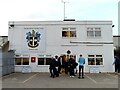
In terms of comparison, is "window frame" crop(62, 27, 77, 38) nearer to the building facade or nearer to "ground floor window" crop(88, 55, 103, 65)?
"ground floor window" crop(88, 55, 103, 65)

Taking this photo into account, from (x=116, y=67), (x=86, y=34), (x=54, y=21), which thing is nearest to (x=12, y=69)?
(x=54, y=21)

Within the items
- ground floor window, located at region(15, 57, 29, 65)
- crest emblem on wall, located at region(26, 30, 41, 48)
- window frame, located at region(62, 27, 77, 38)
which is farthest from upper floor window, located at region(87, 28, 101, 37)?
ground floor window, located at region(15, 57, 29, 65)

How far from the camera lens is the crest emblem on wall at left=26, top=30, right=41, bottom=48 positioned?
29.6 m

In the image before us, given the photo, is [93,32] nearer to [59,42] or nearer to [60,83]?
[59,42]

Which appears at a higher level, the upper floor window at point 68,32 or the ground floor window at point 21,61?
the upper floor window at point 68,32

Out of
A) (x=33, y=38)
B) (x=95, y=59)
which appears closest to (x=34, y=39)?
(x=33, y=38)

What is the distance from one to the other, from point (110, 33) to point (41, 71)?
846 centimetres

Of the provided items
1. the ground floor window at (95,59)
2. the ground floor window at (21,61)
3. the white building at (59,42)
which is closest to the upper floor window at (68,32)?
the white building at (59,42)

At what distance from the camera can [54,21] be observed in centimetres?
2956

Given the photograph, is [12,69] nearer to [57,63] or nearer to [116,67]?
[57,63]

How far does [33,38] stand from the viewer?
29.7 metres

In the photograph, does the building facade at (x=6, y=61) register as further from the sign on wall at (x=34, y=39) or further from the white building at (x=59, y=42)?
the sign on wall at (x=34, y=39)

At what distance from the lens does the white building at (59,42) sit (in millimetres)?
29312

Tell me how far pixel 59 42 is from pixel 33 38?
112 inches
